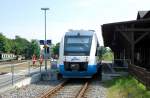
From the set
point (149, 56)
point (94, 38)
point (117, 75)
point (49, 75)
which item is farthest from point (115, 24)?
point (149, 56)

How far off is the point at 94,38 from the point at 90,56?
1.52 meters

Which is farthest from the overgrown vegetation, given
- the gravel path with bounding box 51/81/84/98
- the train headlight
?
the gravel path with bounding box 51/81/84/98

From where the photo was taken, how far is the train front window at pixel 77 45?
23.6m

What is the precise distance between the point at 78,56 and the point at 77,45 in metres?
0.89

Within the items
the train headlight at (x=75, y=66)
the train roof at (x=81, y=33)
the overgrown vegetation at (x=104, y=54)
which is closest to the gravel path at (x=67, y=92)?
the train headlight at (x=75, y=66)

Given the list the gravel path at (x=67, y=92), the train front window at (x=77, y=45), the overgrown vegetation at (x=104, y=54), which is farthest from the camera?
the overgrown vegetation at (x=104, y=54)

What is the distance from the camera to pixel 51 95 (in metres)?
16.7

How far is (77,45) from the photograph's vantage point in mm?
24047

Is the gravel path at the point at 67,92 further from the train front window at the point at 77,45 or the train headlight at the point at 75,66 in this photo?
the train front window at the point at 77,45

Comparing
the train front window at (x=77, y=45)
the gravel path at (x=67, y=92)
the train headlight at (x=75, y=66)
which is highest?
the train front window at (x=77, y=45)

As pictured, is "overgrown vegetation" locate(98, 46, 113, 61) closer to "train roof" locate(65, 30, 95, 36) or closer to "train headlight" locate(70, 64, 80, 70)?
"train roof" locate(65, 30, 95, 36)

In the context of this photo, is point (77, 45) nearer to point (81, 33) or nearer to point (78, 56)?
point (78, 56)

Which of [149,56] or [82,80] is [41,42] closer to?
[82,80]

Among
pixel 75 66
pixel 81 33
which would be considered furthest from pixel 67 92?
pixel 81 33
